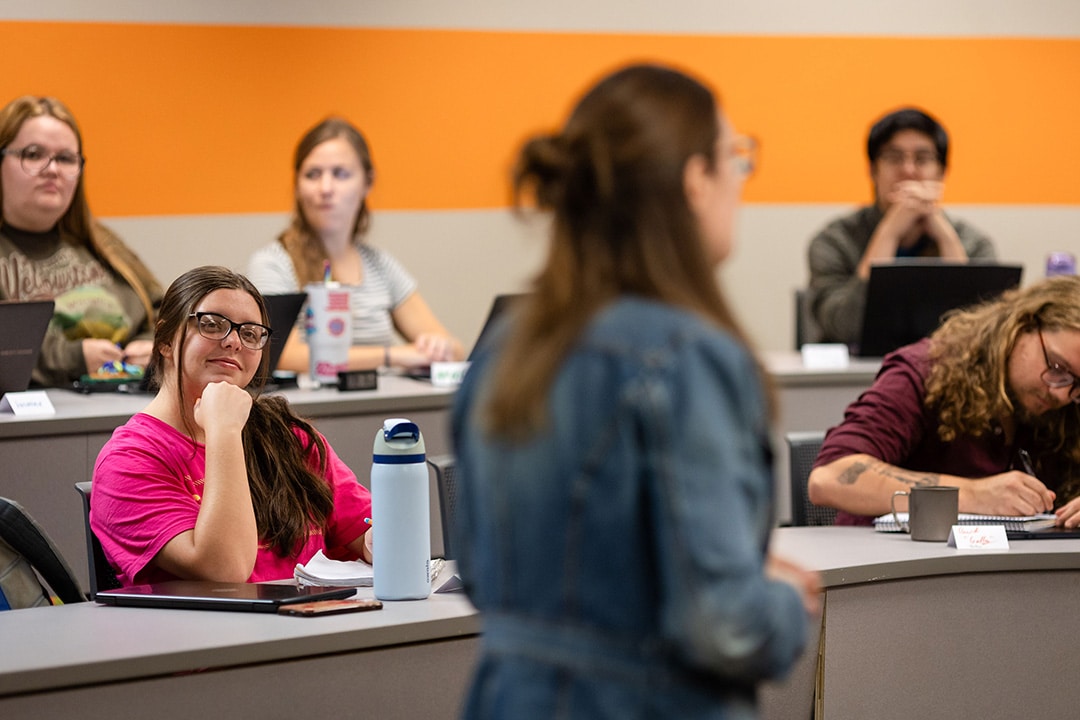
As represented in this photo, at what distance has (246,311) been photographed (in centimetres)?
216

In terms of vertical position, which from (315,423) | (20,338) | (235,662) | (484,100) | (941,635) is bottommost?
(941,635)

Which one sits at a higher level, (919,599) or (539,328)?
(539,328)

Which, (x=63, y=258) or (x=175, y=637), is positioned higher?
(x=63, y=258)

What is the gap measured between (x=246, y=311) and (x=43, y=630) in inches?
25.3

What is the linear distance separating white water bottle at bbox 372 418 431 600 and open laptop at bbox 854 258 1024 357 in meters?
2.18

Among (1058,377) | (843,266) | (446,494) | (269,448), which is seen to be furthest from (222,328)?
(843,266)

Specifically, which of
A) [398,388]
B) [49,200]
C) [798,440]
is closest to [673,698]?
[798,440]

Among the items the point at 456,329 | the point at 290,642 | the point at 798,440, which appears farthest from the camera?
the point at 456,329

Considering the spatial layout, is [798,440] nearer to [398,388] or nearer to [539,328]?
[398,388]

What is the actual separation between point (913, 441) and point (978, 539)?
0.40 m

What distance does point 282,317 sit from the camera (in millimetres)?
3387

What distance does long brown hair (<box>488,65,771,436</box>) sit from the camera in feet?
3.31

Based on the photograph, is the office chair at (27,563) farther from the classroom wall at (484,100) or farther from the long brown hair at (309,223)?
the classroom wall at (484,100)

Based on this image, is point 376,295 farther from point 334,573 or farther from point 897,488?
point 334,573
